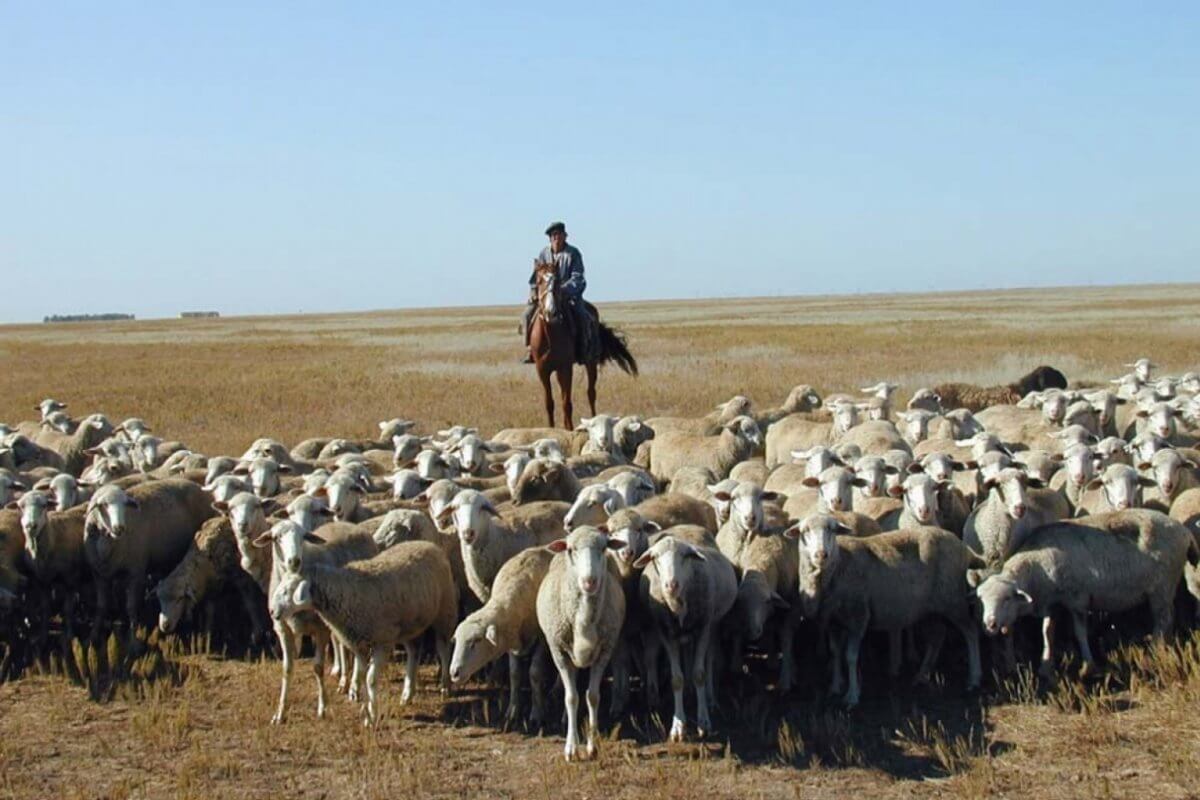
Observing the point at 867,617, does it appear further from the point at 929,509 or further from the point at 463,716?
the point at 463,716

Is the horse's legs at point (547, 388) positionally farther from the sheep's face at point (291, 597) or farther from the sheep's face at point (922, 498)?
the sheep's face at point (291, 597)

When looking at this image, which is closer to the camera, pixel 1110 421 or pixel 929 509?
pixel 929 509

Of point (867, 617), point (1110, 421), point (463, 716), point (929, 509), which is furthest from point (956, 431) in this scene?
point (463, 716)

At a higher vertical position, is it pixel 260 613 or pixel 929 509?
pixel 929 509

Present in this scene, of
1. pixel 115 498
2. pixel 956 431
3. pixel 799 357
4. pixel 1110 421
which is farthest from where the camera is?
pixel 799 357

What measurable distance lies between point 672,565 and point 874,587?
5.80 ft

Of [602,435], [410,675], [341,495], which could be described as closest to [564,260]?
→ [602,435]

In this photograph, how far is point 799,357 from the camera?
38.6 meters

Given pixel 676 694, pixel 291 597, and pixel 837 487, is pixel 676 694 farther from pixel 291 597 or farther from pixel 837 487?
pixel 837 487

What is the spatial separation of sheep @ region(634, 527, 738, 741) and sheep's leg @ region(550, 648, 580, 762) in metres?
0.63

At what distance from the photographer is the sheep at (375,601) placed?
8344 millimetres

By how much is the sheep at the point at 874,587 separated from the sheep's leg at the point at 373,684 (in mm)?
2934

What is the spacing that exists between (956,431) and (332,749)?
9.68m

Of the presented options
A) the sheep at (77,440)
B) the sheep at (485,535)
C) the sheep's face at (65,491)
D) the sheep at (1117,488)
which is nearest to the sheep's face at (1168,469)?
the sheep at (1117,488)
